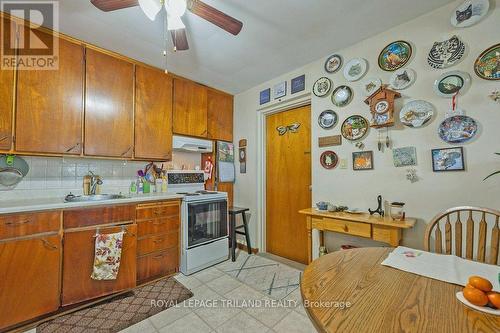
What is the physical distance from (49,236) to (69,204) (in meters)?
0.26

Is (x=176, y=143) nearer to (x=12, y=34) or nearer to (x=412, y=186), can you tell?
(x=12, y=34)

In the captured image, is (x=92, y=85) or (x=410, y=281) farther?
(x=92, y=85)

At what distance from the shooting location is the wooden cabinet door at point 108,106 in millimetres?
2137

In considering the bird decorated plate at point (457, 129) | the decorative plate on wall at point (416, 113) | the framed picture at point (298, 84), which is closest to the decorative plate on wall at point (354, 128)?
the decorative plate on wall at point (416, 113)

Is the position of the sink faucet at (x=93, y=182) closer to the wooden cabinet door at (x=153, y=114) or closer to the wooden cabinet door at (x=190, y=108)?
the wooden cabinet door at (x=153, y=114)

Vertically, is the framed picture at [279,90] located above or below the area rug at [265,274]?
above

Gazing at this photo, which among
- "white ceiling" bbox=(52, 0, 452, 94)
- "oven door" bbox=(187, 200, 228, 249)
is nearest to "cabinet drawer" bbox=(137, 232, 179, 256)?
"oven door" bbox=(187, 200, 228, 249)

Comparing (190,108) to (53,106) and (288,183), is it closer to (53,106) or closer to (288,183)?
(53,106)

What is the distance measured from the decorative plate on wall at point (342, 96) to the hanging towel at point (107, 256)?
2.55 m

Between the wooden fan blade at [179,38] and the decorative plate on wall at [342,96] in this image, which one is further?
the decorative plate on wall at [342,96]

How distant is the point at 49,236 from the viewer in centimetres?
165

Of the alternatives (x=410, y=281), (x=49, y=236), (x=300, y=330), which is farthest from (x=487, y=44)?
(x=49, y=236)

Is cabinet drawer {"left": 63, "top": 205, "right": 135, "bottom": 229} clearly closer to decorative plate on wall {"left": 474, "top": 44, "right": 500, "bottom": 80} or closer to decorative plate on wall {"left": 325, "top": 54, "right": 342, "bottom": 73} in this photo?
decorative plate on wall {"left": 325, "top": 54, "right": 342, "bottom": 73}

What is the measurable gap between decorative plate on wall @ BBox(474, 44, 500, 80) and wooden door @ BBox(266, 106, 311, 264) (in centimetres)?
148
